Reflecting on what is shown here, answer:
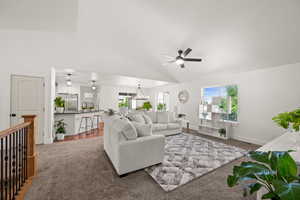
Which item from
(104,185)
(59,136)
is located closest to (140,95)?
(59,136)

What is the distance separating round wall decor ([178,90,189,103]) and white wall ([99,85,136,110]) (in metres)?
4.26

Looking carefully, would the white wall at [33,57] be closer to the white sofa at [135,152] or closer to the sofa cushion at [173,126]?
the white sofa at [135,152]

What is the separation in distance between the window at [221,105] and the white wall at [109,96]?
5701 mm

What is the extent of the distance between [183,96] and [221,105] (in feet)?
6.95

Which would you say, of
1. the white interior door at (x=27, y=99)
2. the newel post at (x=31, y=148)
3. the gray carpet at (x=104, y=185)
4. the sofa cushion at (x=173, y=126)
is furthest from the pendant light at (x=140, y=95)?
the newel post at (x=31, y=148)

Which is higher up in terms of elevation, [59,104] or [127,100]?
[127,100]

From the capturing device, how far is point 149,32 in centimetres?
367

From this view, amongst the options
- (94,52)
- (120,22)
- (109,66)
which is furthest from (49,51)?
(120,22)

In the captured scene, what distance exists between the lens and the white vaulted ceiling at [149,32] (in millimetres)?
2514

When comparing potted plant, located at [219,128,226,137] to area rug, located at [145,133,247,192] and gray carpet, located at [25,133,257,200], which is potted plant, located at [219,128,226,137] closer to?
area rug, located at [145,133,247,192]

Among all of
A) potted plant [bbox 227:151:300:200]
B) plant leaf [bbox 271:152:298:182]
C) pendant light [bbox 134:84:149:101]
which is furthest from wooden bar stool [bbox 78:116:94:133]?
plant leaf [bbox 271:152:298:182]

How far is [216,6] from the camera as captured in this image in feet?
8.00

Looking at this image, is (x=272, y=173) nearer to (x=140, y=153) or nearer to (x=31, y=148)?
(x=140, y=153)

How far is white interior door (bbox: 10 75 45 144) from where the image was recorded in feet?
11.2
